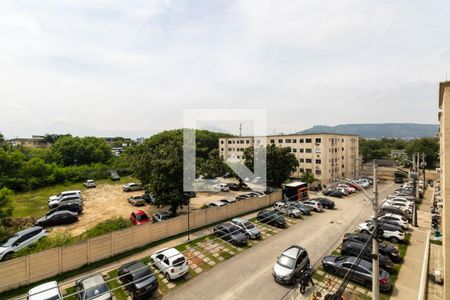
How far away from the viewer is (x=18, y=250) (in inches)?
677

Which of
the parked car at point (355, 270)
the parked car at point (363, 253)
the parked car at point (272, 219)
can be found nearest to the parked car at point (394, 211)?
the parked car at point (272, 219)

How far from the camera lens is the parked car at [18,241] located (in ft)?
54.6

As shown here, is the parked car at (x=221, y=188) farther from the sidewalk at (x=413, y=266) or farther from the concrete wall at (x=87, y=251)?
the sidewalk at (x=413, y=266)

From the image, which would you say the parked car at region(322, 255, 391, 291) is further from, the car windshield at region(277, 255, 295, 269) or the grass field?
the grass field

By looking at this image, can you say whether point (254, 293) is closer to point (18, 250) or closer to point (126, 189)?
point (18, 250)

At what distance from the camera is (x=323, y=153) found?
1857 inches

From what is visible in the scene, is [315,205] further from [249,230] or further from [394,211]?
[249,230]

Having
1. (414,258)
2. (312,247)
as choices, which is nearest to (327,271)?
(312,247)

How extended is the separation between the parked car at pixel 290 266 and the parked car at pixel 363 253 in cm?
357

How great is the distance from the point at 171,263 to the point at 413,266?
1639 centimetres

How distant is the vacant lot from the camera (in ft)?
79.6

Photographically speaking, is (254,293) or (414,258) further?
(414,258)

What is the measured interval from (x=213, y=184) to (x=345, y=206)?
20180 millimetres

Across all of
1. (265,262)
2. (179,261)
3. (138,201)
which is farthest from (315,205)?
(138,201)
